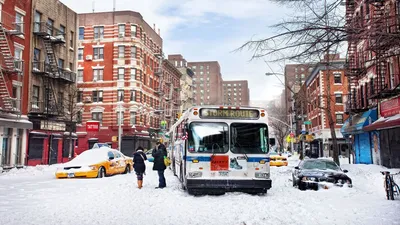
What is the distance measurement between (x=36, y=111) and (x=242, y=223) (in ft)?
91.8

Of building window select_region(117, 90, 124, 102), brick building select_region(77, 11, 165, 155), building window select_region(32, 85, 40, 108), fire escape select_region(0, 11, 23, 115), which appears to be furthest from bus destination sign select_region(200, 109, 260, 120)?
building window select_region(117, 90, 124, 102)

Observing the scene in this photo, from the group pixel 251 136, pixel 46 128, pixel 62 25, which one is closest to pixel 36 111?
pixel 46 128

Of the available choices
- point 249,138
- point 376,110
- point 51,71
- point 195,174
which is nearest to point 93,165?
point 195,174

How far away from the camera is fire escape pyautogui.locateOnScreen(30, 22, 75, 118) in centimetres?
3231

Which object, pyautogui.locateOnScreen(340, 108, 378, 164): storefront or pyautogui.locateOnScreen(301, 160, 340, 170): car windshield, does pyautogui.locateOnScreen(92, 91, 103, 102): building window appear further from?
pyautogui.locateOnScreen(301, 160, 340, 170): car windshield

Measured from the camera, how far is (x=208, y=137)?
12.8m

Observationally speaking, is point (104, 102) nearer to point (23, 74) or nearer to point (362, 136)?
point (23, 74)

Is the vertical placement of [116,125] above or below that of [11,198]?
above

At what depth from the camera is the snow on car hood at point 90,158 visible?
64.2 feet

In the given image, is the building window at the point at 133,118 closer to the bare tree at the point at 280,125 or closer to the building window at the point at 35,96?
the building window at the point at 35,96

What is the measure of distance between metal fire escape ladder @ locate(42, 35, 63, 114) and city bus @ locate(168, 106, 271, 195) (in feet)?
79.1

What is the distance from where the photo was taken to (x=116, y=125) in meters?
54.1

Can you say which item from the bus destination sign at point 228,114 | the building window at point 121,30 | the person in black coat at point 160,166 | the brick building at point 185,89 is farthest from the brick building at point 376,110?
the brick building at point 185,89

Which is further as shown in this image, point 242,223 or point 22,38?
point 22,38
